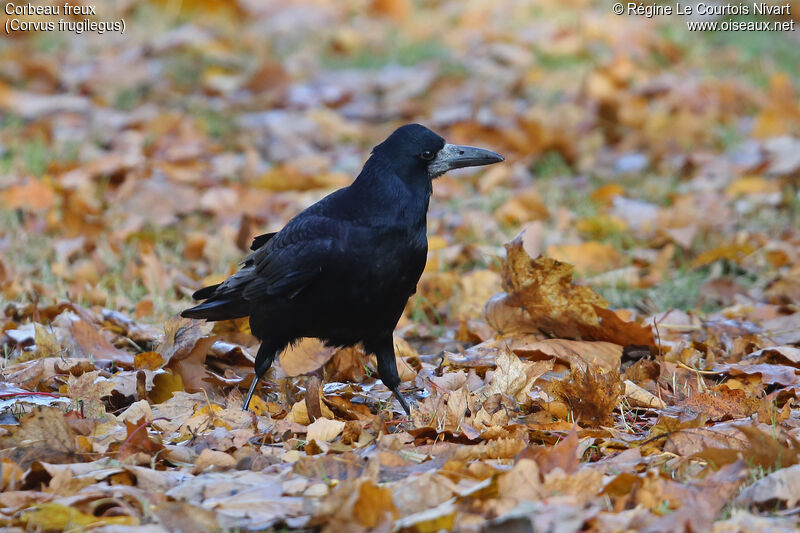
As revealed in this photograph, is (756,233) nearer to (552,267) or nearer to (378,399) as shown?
(552,267)

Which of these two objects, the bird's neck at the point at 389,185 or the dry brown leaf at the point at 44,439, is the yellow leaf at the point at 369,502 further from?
the bird's neck at the point at 389,185

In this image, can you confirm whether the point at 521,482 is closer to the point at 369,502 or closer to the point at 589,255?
the point at 369,502

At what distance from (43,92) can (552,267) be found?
6.16 m

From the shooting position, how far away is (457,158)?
4082 mm

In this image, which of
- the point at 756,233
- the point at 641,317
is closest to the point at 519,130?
the point at 756,233

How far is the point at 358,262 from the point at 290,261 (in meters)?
0.32

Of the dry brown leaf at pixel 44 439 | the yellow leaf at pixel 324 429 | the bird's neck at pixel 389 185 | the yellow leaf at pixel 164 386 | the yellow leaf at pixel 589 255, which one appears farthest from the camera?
the yellow leaf at pixel 589 255

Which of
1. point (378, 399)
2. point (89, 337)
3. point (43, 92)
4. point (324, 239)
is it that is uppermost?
point (43, 92)

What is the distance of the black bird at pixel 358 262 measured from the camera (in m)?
3.68

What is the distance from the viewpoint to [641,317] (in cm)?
478

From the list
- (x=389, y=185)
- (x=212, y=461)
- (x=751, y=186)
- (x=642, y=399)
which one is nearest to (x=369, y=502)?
(x=212, y=461)

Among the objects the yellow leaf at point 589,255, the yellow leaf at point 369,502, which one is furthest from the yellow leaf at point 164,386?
the yellow leaf at point 589,255

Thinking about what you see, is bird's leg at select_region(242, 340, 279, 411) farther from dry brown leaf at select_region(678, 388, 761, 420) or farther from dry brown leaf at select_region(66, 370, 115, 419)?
dry brown leaf at select_region(678, 388, 761, 420)

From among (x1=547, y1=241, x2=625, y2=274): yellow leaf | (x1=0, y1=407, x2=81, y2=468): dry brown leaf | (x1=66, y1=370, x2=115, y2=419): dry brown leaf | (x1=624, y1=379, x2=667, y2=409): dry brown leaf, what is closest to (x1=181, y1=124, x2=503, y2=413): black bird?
(x1=66, y1=370, x2=115, y2=419): dry brown leaf
